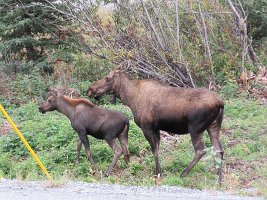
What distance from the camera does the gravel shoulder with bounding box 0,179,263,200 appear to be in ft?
28.0

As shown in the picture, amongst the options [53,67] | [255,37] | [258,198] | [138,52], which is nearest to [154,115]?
[258,198]

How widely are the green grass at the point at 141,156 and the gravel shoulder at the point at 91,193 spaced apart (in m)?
1.48

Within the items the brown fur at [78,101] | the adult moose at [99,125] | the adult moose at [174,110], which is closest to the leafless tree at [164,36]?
the brown fur at [78,101]

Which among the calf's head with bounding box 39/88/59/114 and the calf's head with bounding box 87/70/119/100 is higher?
the calf's head with bounding box 87/70/119/100

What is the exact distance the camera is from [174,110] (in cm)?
1220

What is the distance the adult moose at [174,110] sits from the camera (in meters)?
11.8

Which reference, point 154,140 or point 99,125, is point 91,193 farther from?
point 99,125

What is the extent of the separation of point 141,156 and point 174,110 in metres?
1.88

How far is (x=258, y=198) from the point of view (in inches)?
349

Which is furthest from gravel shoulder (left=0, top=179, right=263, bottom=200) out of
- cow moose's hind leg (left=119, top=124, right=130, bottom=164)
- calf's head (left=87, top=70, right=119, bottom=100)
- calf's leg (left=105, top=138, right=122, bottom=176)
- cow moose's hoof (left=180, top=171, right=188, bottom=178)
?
calf's head (left=87, top=70, right=119, bottom=100)

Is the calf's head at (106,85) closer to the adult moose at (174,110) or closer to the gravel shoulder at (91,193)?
the adult moose at (174,110)

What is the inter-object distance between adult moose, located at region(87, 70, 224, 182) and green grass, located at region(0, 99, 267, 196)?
0.49 meters

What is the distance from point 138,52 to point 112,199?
33.7 ft

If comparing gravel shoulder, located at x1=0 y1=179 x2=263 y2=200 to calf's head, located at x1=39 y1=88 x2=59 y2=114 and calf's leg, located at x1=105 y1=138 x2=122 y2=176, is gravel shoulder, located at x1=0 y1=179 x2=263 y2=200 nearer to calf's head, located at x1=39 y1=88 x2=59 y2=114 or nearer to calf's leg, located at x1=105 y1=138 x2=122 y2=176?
calf's leg, located at x1=105 y1=138 x2=122 y2=176
